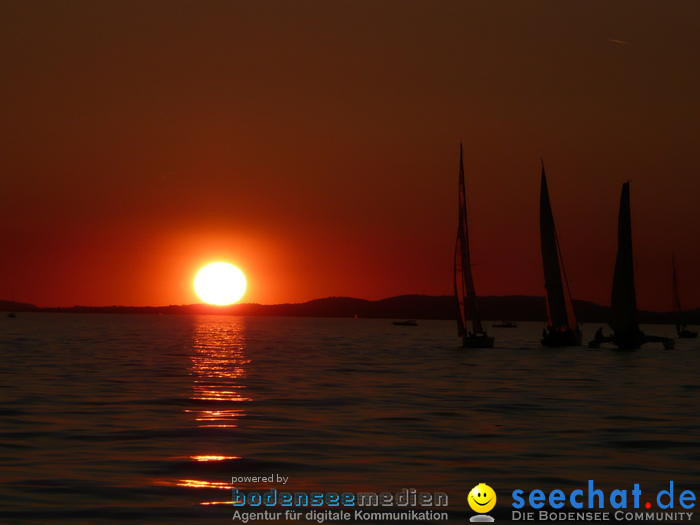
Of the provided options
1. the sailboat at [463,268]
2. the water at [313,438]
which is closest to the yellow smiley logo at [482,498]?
the water at [313,438]

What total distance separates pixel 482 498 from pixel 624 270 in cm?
8168

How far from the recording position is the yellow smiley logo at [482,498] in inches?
847

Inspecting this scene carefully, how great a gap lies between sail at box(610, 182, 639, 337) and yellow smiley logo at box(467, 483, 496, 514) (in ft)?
261

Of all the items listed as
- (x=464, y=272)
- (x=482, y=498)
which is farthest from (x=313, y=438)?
(x=464, y=272)

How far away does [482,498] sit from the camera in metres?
22.4

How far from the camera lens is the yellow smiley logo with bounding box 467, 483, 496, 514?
70.6 ft

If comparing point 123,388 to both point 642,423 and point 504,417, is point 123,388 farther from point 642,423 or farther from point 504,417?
point 642,423

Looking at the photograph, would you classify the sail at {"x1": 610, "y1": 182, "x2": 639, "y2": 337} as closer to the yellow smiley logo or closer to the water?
the water

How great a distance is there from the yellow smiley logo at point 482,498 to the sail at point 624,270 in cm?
7967

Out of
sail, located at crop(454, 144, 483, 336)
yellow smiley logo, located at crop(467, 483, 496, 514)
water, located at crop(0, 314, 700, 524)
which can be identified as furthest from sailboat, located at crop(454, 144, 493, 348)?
yellow smiley logo, located at crop(467, 483, 496, 514)

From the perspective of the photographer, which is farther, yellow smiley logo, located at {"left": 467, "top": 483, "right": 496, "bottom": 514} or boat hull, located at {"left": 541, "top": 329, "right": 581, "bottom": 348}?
boat hull, located at {"left": 541, "top": 329, "right": 581, "bottom": 348}

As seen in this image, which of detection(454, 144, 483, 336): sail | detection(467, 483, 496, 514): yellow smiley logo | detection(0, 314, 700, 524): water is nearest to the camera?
detection(467, 483, 496, 514): yellow smiley logo

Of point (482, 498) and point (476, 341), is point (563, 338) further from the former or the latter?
point (482, 498)

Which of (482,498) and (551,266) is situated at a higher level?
(551,266)
